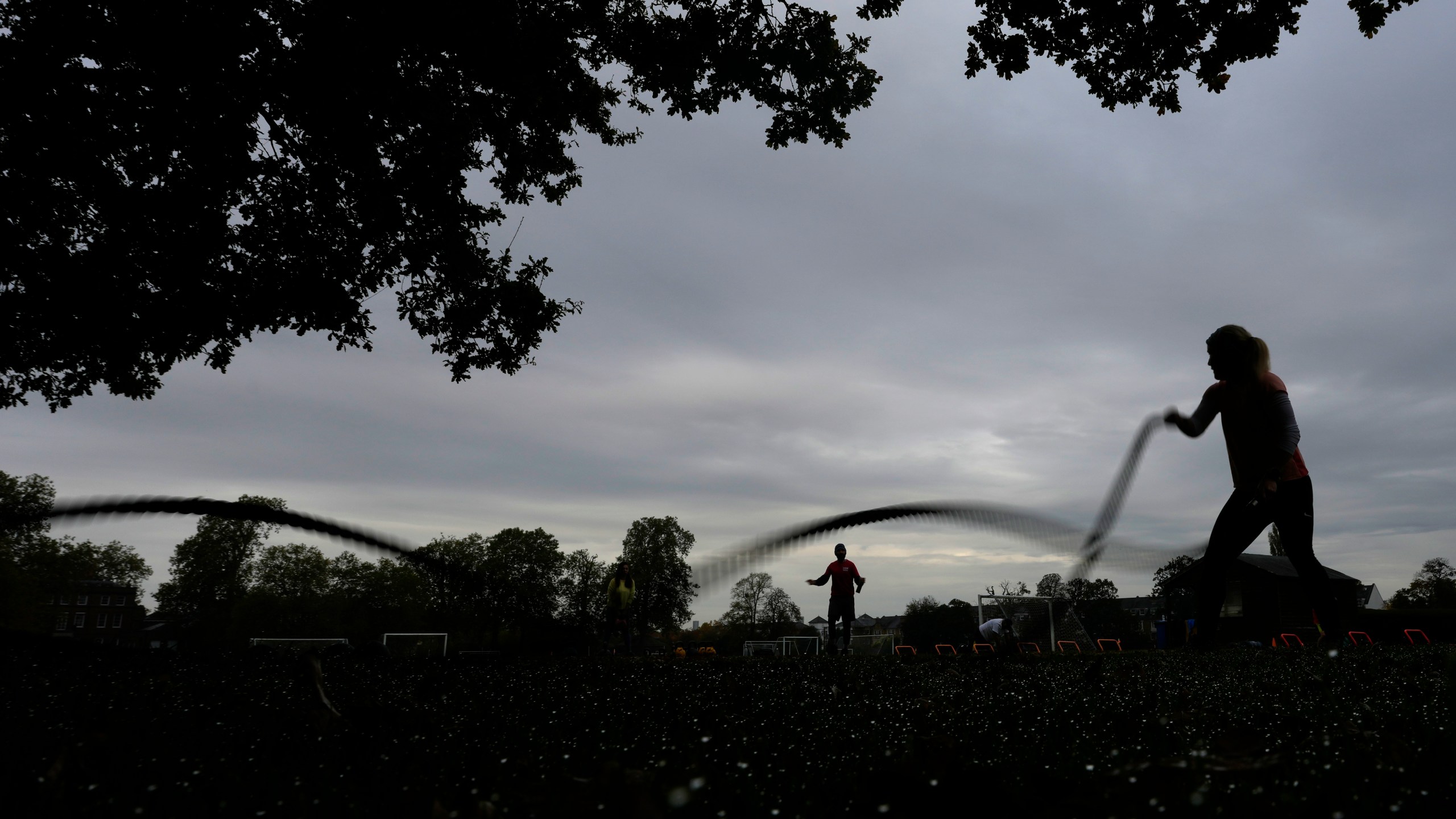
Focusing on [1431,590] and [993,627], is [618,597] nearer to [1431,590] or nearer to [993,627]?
[993,627]

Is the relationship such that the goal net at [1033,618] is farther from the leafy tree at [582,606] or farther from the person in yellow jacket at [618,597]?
the leafy tree at [582,606]

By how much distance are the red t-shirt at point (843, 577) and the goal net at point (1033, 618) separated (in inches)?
138

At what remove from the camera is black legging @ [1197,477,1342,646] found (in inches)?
196

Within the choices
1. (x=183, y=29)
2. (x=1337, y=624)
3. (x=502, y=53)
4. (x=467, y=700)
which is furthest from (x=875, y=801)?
(x=183, y=29)

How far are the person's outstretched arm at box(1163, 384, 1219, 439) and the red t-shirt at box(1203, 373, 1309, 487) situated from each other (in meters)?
0.10

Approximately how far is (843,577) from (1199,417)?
34.0ft

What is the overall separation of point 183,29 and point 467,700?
30.3 feet

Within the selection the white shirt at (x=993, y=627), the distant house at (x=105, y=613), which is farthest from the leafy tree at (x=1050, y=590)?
the distant house at (x=105, y=613)

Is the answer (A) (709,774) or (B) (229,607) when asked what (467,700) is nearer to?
(A) (709,774)

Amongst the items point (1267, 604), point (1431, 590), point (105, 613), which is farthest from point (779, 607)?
point (105, 613)

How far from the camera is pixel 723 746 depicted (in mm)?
2316

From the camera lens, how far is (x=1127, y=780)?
1783mm

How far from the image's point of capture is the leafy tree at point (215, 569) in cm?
7419

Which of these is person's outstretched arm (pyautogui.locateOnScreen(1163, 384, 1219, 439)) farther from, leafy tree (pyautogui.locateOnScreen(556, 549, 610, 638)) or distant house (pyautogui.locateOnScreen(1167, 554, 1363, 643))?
distant house (pyautogui.locateOnScreen(1167, 554, 1363, 643))
